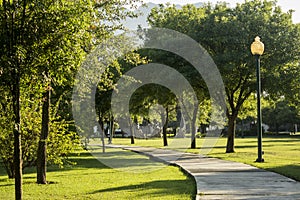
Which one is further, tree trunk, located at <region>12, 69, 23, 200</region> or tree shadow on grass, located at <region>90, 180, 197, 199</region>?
tree shadow on grass, located at <region>90, 180, 197, 199</region>

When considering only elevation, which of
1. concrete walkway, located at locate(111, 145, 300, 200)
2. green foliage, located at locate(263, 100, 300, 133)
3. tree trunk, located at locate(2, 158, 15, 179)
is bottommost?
concrete walkway, located at locate(111, 145, 300, 200)

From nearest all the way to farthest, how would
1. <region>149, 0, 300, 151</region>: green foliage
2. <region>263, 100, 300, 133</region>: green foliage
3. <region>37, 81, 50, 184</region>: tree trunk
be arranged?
<region>37, 81, 50, 184</region>: tree trunk → <region>149, 0, 300, 151</region>: green foliage → <region>263, 100, 300, 133</region>: green foliage

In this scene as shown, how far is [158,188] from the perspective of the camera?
13.8m

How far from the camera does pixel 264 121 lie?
90688 mm

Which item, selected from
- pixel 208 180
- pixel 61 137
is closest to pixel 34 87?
pixel 208 180

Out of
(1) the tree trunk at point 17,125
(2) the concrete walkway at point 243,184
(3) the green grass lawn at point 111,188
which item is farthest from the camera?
(3) the green grass lawn at point 111,188

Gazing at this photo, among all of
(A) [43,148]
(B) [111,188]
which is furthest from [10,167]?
(B) [111,188]

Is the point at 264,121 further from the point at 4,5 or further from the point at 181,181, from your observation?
the point at 4,5

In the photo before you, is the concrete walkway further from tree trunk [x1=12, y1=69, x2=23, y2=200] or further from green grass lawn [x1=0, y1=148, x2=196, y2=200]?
tree trunk [x1=12, y1=69, x2=23, y2=200]

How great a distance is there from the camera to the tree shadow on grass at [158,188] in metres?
12.7

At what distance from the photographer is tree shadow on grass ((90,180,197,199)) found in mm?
12717

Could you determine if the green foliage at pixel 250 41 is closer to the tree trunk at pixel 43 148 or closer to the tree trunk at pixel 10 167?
the tree trunk at pixel 10 167

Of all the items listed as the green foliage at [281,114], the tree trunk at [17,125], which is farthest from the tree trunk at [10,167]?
the green foliage at [281,114]

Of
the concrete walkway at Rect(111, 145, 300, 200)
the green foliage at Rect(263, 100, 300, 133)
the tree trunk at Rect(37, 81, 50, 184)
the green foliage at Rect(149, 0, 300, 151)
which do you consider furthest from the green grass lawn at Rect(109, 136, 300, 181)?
the green foliage at Rect(263, 100, 300, 133)
